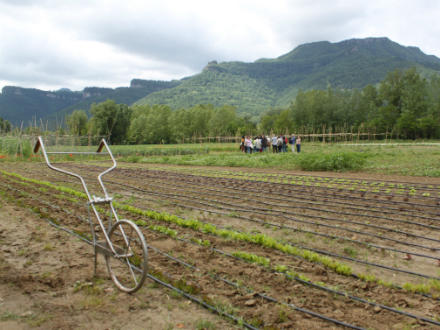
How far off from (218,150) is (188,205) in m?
28.3

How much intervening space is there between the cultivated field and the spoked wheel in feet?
0.50

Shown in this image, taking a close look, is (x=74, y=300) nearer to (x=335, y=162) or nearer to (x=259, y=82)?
(x=335, y=162)

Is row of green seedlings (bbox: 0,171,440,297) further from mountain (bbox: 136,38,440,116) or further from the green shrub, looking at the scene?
mountain (bbox: 136,38,440,116)

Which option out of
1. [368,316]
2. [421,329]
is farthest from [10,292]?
[421,329]

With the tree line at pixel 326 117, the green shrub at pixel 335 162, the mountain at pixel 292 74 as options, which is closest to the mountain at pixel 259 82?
the mountain at pixel 292 74

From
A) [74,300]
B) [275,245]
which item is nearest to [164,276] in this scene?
[74,300]

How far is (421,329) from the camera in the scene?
2.77 m

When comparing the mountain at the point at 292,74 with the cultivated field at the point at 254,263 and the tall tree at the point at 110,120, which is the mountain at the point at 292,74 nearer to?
the tall tree at the point at 110,120

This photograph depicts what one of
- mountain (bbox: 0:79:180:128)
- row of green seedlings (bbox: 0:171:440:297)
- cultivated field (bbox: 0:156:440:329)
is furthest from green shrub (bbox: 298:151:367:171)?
mountain (bbox: 0:79:180:128)

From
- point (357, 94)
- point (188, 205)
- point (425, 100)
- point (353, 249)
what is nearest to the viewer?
point (353, 249)

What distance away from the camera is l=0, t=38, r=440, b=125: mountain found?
11524cm

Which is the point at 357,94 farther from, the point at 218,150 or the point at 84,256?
the point at 84,256

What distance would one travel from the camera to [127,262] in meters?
3.40

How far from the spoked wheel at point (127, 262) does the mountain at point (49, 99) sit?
147m
